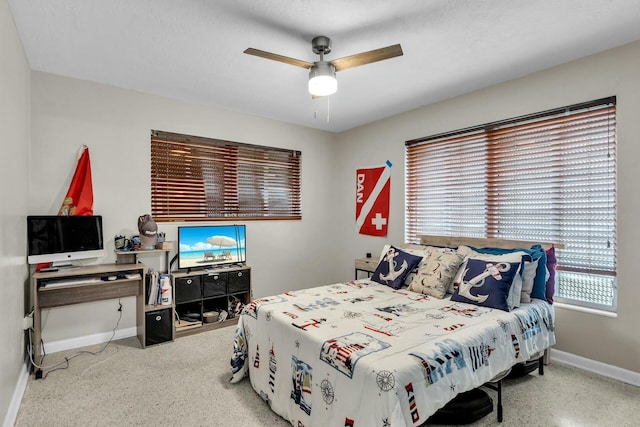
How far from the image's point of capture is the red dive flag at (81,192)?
306 centimetres

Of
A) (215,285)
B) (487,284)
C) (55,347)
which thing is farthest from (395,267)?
(55,347)

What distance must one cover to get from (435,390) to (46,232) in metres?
3.21

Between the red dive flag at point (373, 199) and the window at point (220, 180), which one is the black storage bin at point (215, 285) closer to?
the window at point (220, 180)

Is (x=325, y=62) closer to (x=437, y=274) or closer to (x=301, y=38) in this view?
(x=301, y=38)

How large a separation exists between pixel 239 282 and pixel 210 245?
544 millimetres

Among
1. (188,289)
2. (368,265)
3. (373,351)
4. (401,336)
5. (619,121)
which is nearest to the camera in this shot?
(373,351)

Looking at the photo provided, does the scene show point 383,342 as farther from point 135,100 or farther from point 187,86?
point 135,100

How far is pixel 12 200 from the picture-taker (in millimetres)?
2143

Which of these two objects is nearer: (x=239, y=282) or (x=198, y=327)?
(x=198, y=327)

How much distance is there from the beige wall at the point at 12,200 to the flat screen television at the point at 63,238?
116 millimetres

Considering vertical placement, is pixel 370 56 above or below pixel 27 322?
above

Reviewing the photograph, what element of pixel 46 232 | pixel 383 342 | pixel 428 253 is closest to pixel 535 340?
pixel 428 253

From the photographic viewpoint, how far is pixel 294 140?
478 centimetres

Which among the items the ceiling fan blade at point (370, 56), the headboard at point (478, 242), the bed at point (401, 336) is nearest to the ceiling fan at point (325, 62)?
the ceiling fan blade at point (370, 56)
